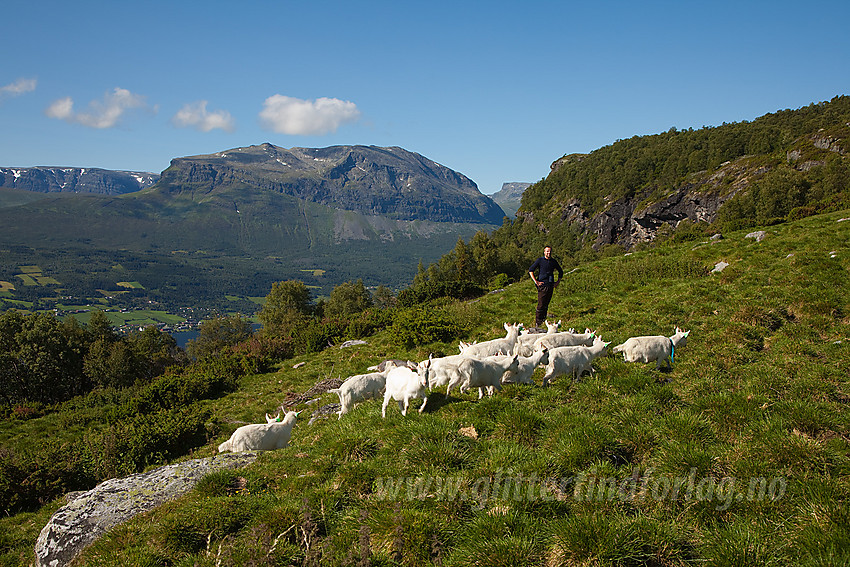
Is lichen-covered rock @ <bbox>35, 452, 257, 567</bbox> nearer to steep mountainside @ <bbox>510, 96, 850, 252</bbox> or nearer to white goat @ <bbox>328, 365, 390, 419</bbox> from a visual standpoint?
white goat @ <bbox>328, 365, 390, 419</bbox>

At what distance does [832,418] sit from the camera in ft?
22.1

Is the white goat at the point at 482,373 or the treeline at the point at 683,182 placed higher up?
the treeline at the point at 683,182

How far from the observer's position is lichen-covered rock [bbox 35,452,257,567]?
21.1ft

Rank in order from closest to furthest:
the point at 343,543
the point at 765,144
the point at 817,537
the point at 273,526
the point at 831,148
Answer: the point at 817,537 → the point at 343,543 → the point at 273,526 → the point at 831,148 → the point at 765,144

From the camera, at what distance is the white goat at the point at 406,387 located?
9.42m

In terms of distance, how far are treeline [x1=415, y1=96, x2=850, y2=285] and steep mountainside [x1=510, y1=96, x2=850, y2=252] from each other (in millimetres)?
337

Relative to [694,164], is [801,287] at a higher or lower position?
lower

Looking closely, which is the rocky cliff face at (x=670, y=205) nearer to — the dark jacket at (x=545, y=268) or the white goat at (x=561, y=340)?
the dark jacket at (x=545, y=268)

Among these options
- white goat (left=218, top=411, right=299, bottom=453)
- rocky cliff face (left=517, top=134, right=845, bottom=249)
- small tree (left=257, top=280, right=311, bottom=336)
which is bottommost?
small tree (left=257, top=280, right=311, bottom=336)

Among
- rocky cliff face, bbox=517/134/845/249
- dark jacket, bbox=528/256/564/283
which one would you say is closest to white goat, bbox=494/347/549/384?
dark jacket, bbox=528/256/564/283

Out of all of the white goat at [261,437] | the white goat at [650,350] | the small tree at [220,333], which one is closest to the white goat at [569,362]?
the white goat at [650,350]

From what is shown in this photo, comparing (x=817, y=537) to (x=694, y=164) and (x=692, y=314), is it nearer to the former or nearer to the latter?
(x=692, y=314)

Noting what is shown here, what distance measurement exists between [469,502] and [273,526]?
2.73 m

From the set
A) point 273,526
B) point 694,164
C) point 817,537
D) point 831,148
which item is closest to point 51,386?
point 273,526
